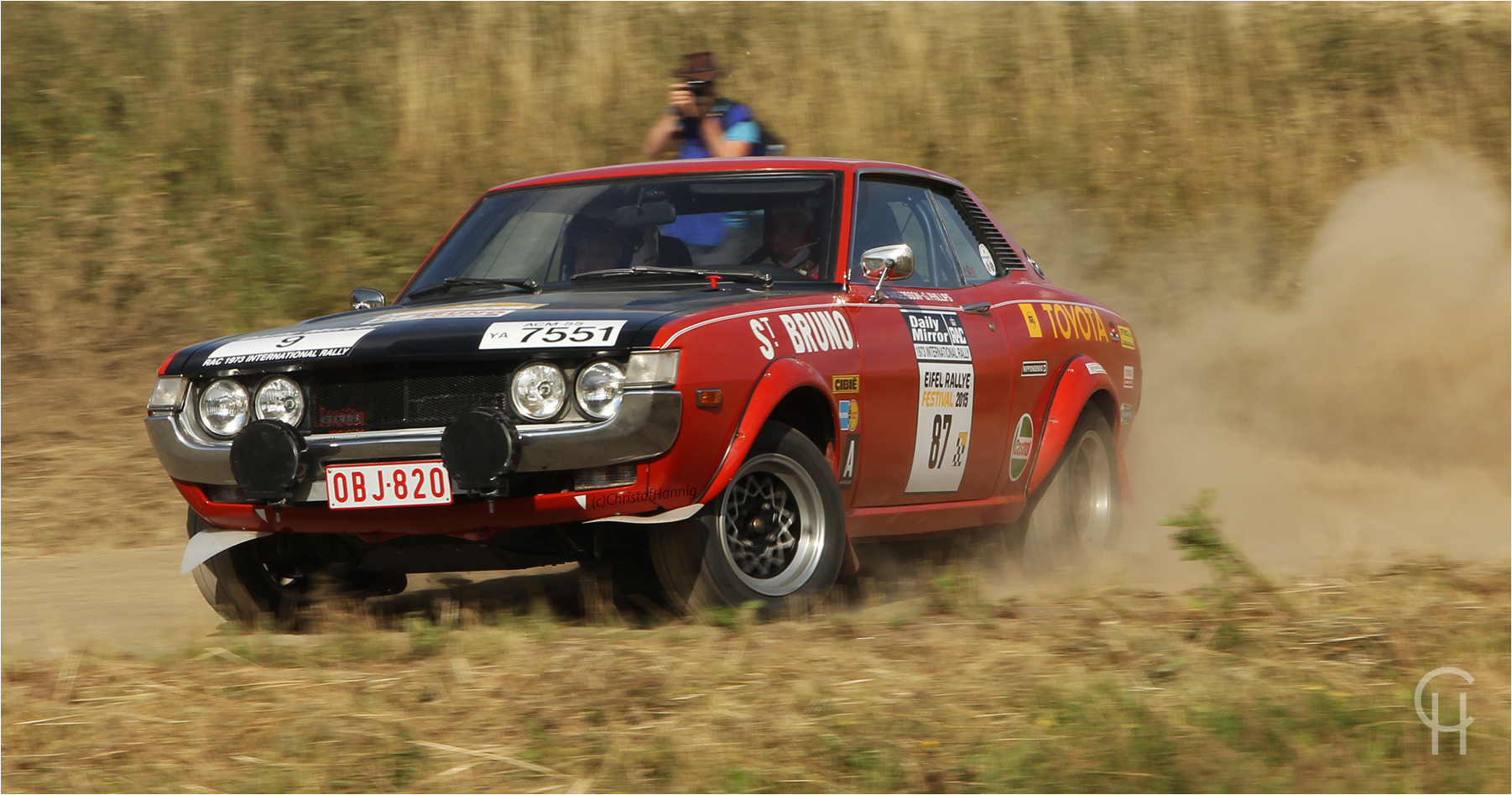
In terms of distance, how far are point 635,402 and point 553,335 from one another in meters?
0.34

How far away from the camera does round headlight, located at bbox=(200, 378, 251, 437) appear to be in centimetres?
496

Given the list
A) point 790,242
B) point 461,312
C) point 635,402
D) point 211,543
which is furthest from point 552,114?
point 635,402

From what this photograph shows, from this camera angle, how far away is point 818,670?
13.2ft

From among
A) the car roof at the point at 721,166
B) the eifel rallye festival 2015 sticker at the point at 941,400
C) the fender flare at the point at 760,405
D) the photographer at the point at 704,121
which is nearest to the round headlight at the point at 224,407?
the fender flare at the point at 760,405

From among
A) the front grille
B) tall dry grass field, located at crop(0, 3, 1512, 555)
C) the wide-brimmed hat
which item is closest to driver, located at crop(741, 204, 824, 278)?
the front grille

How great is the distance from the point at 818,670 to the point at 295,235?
31.0 feet

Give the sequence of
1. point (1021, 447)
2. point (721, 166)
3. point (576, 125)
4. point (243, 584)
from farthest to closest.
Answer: point (576, 125) < point (1021, 447) < point (721, 166) < point (243, 584)

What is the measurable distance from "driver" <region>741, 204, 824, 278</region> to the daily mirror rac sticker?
3.21 ft

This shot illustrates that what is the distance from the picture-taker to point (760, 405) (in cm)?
484

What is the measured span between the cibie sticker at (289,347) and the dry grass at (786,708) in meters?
0.86

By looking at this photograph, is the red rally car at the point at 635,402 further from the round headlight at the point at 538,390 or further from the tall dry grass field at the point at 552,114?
the tall dry grass field at the point at 552,114

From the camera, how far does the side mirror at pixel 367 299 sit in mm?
6047

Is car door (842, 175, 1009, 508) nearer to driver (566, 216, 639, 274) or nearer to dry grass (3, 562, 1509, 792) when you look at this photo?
driver (566, 216, 639, 274)

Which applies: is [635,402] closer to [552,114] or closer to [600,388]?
[600,388]
